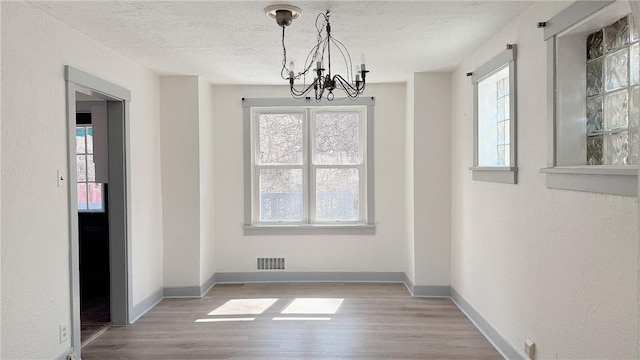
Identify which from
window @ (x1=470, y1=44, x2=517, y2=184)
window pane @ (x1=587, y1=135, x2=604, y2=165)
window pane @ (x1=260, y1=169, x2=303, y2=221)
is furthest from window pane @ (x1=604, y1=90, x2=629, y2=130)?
window pane @ (x1=260, y1=169, x2=303, y2=221)

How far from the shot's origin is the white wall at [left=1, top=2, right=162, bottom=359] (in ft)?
8.07

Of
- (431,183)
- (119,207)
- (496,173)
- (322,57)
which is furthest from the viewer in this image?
(431,183)

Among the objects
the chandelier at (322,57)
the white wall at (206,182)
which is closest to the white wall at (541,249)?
the chandelier at (322,57)

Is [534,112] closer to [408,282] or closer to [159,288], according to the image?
[408,282]

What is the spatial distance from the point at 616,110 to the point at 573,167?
333 millimetres

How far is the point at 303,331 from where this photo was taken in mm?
3674

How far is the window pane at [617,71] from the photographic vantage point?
6.81 feet

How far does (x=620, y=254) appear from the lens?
1918 millimetres

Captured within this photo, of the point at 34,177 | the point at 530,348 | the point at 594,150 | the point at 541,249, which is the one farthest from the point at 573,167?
the point at 34,177

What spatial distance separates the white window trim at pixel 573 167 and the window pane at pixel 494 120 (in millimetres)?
805

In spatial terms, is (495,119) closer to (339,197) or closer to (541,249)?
(541,249)

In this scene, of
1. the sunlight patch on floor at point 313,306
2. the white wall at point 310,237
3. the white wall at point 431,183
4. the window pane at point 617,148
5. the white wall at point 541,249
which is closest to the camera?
the white wall at point 541,249

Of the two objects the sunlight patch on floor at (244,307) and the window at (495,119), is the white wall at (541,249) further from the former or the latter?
the sunlight patch on floor at (244,307)

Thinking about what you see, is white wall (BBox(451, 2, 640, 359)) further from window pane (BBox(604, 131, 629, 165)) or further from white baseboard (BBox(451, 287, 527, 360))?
window pane (BBox(604, 131, 629, 165))
